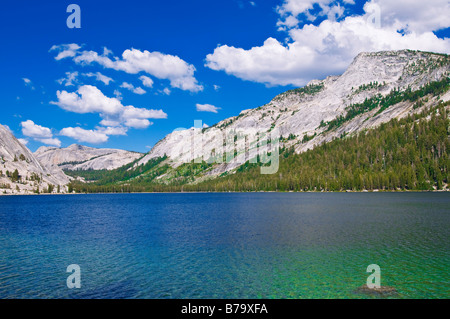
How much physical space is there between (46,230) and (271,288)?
204 ft

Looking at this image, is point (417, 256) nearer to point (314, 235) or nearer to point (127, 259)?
point (314, 235)

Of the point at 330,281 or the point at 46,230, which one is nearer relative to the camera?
the point at 330,281

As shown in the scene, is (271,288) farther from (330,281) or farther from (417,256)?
(417,256)

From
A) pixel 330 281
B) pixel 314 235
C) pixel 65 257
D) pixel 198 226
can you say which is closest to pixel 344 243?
pixel 314 235

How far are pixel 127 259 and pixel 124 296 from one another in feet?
47.1

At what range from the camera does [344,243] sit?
50812 mm
